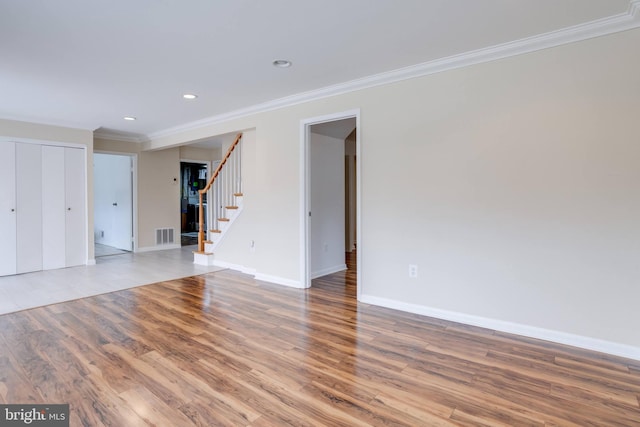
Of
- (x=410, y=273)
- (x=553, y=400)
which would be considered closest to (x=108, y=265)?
(x=410, y=273)

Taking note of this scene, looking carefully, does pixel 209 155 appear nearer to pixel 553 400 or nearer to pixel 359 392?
pixel 359 392

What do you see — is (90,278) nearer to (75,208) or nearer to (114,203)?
(75,208)

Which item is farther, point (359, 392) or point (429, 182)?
point (429, 182)

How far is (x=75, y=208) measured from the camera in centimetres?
549

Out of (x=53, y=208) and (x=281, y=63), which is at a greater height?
(x=281, y=63)

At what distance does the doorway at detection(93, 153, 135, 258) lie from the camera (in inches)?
276

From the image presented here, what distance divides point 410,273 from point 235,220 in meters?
3.11

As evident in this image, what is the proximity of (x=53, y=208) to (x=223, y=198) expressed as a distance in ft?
8.48

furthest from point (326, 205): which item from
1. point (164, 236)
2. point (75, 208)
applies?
point (164, 236)

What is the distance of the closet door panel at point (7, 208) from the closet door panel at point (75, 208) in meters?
0.64

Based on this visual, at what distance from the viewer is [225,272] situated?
5.04 meters

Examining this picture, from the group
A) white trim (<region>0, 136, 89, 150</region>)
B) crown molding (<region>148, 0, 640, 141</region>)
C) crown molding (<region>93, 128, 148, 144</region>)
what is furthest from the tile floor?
crown molding (<region>148, 0, 640, 141</region>)

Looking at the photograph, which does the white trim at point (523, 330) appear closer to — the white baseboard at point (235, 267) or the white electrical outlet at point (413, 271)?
the white electrical outlet at point (413, 271)

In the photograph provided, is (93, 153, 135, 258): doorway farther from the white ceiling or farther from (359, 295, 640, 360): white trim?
(359, 295, 640, 360): white trim
